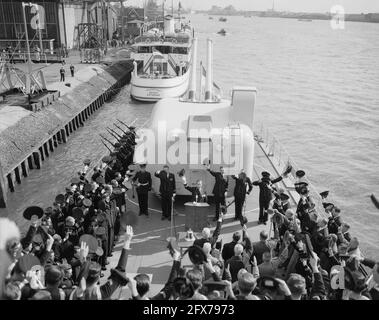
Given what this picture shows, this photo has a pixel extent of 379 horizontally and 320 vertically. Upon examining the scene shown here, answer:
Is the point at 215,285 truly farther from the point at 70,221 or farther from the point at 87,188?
the point at 87,188

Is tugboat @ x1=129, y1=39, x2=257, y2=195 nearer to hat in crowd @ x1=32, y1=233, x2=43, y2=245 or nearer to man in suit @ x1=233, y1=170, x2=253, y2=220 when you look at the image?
man in suit @ x1=233, y1=170, x2=253, y2=220

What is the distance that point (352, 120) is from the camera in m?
35.2

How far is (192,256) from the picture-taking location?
5.92m

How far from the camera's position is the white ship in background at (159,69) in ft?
123

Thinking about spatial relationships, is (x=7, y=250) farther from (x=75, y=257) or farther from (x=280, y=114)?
(x=280, y=114)

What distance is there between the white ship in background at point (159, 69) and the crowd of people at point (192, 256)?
25.9 metres

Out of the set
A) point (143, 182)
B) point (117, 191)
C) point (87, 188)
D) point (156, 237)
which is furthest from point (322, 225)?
point (87, 188)

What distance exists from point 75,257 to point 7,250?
1256 millimetres

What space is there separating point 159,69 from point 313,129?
15937mm

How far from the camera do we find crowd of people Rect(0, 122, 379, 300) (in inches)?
205

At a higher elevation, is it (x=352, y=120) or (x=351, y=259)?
(x=351, y=259)

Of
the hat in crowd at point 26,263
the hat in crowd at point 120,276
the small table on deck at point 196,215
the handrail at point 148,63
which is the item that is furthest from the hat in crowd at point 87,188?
the handrail at point 148,63

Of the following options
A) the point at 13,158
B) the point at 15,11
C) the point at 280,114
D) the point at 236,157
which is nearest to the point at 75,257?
the point at 236,157

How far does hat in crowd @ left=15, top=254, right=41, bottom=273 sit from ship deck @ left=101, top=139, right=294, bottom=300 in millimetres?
2001
